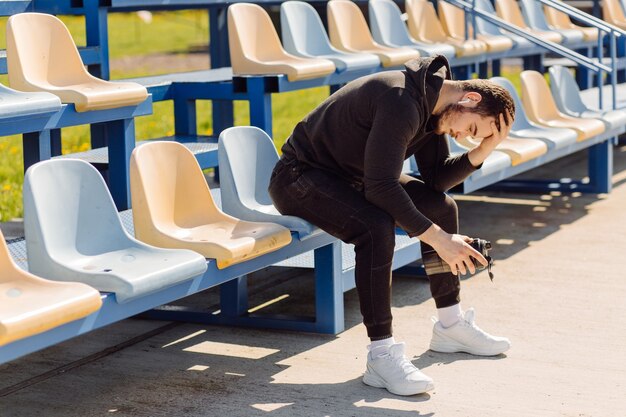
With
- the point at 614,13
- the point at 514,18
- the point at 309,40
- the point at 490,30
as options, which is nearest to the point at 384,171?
the point at 309,40

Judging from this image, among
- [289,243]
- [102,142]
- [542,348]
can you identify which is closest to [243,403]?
[289,243]

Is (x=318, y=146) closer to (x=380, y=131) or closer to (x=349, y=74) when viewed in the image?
(x=380, y=131)

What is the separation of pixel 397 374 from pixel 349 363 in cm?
40

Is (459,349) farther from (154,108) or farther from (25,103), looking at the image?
(154,108)

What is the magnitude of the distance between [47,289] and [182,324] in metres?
1.53

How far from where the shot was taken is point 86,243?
11.7ft

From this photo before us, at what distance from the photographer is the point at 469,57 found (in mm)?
7305

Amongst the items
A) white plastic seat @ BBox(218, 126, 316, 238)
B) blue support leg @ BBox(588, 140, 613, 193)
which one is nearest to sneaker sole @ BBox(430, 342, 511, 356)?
white plastic seat @ BBox(218, 126, 316, 238)

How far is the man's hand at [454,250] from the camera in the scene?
11.7ft

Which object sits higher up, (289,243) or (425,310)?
(289,243)

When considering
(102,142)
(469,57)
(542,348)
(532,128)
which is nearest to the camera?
(542,348)

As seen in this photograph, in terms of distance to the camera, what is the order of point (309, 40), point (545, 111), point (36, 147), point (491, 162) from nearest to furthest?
point (36, 147) → point (491, 162) → point (309, 40) → point (545, 111)

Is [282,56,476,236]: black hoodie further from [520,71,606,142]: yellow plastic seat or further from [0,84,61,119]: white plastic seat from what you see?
[520,71,606,142]: yellow plastic seat

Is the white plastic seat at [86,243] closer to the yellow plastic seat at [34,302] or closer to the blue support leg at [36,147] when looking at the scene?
the yellow plastic seat at [34,302]
